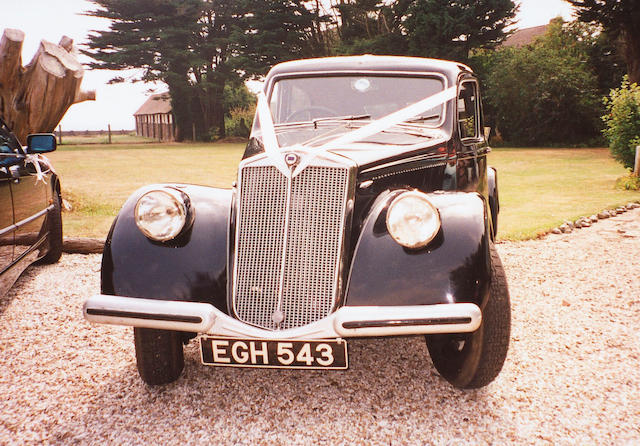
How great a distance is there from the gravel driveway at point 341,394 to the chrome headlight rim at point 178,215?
3.00 ft

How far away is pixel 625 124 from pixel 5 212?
11.1 metres

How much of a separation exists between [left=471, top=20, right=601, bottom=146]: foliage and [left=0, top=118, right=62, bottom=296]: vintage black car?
80.4 feet

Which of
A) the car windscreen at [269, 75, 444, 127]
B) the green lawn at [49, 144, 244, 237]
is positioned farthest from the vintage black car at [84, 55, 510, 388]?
the green lawn at [49, 144, 244, 237]

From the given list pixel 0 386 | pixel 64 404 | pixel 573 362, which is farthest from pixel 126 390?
pixel 573 362

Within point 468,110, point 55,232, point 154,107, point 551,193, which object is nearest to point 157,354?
point 468,110

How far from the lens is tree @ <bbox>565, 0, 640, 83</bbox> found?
2012cm

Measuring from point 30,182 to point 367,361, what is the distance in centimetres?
326

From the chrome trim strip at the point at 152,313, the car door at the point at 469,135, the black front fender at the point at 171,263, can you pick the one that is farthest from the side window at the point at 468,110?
the chrome trim strip at the point at 152,313

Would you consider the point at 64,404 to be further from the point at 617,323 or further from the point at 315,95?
the point at 617,323

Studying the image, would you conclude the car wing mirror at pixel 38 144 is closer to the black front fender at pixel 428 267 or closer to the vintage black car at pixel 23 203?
the vintage black car at pixel 23 203

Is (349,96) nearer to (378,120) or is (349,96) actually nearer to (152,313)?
(378,120)

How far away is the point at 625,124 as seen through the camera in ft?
34.2

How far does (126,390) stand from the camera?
112 inches

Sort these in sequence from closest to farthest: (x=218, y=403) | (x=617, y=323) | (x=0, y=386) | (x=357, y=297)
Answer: (x=357, y=297) → (x=218, y=403) → (x=0, y=386) → (x=617, y=323)
